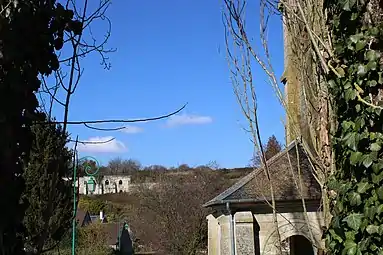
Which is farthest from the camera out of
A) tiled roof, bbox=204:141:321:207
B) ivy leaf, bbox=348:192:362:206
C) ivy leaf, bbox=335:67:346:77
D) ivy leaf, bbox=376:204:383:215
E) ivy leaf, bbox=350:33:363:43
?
tiled roof, bbox=204:141:321:207

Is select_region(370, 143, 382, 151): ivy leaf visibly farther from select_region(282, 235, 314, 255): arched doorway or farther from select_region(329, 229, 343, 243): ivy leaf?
select_region(282, 235, 314, 255): arched doorway

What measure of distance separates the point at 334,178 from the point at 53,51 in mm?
2816

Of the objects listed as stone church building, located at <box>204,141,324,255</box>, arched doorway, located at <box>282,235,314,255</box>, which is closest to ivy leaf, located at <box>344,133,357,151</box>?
stone church building, located at <box>204,141,324,255</box>

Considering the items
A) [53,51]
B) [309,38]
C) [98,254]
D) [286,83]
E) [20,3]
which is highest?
[286,83]

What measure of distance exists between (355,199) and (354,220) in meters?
0.17

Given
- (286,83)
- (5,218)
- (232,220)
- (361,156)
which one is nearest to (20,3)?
(5,218)

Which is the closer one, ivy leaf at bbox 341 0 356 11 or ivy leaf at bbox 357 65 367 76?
ivy leaf at bbox 357 65 367 76

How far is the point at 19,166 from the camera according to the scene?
3.30m

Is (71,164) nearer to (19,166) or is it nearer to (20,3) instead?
(19,166)

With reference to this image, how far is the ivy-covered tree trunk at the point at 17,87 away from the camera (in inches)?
124

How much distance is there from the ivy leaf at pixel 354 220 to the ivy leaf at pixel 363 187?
195 mm

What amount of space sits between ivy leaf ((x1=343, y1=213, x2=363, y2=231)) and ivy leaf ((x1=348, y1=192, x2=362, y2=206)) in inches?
3.6

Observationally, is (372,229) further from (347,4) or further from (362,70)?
(347,4)

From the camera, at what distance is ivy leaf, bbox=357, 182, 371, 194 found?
3.98m
